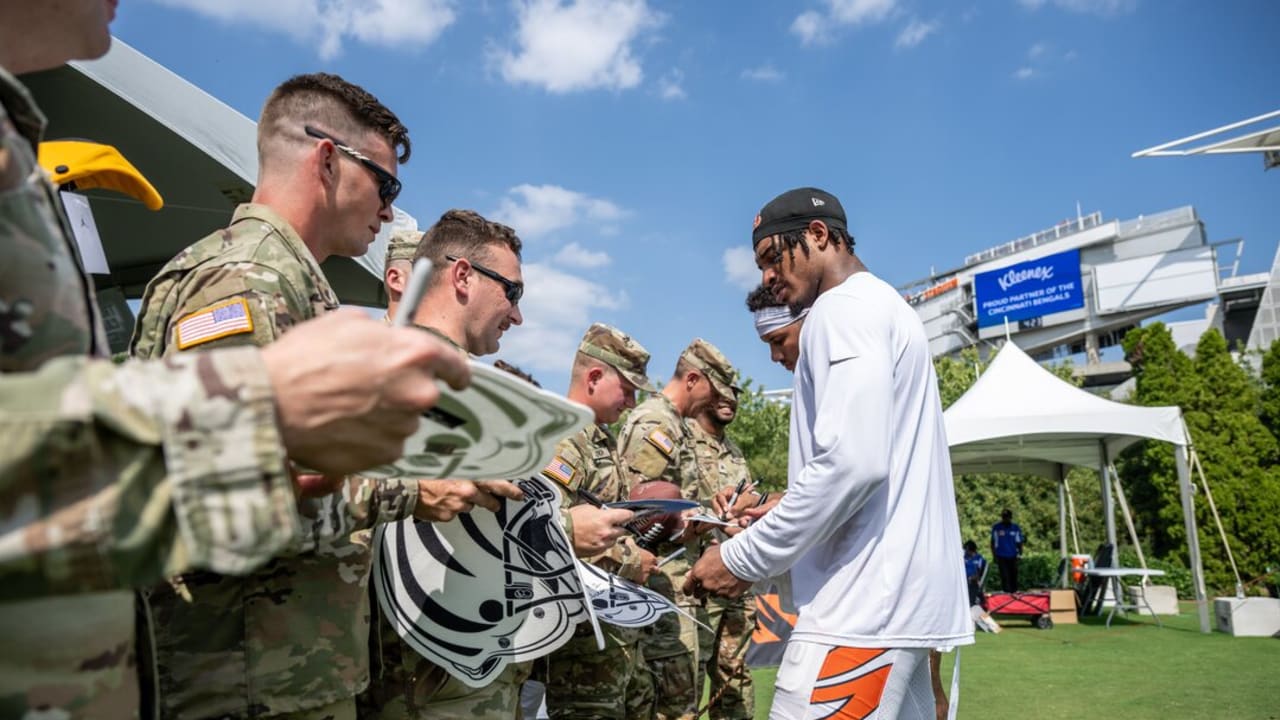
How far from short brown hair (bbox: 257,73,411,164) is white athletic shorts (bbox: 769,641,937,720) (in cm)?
203

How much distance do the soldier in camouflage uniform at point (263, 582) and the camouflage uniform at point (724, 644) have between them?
4.35 m

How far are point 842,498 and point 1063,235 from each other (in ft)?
245

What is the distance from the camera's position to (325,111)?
2650mm

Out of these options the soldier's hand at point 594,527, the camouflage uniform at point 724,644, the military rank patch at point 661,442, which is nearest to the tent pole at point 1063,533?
the camouflage uniform at point 724,644

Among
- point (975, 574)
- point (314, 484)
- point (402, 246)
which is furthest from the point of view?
point (975, 574)

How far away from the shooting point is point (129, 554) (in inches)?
33.7

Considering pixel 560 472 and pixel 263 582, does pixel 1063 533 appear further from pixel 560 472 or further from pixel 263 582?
pixel 263 582

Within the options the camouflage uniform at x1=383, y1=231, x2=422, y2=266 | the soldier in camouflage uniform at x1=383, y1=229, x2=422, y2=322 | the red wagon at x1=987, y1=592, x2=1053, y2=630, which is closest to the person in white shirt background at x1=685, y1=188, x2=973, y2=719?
the soldier in camouflage uniform at x1=383, y1=229, x2=422, y2=322

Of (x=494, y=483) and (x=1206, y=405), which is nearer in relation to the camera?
(x=494, y=483)

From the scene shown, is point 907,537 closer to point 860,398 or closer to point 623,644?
point 860,398

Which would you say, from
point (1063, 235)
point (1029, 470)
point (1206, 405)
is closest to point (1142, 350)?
point (1206, 405)

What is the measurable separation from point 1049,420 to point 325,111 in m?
13.4

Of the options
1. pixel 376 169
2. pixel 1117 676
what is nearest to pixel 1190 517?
pixel 1117 676

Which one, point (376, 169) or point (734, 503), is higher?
point (376, 169)
